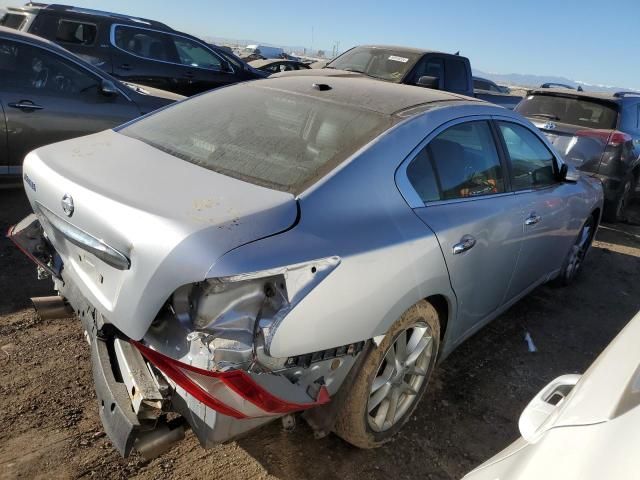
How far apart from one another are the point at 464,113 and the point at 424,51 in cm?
606

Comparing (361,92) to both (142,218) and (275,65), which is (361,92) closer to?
(142,218)

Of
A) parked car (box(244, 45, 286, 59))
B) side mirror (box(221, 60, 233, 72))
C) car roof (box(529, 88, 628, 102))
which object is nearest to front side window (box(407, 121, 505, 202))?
car roof (box(529, 88, 628, 102))

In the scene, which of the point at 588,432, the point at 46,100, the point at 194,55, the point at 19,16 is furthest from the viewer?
the point at 194,55

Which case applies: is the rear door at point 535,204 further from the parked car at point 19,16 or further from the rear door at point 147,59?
the parked car at point 19,16

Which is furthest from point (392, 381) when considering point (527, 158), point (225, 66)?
point (225, 66)

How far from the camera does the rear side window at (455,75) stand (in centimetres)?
885

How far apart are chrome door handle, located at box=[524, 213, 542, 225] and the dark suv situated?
3617 mm

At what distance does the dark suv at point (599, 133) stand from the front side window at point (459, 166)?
4022 mm

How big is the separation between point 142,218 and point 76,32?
700 cm

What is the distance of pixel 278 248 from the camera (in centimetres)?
178

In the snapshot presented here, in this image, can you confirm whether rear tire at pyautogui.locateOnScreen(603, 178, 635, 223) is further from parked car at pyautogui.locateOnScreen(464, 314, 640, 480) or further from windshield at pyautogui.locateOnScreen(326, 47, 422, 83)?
parked car at pyautogui.locateOnScreen(464, 314, 640, 480)

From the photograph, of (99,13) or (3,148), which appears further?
(99,13)

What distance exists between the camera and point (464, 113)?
9.36 ft

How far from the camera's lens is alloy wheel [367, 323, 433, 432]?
242 centimetres
